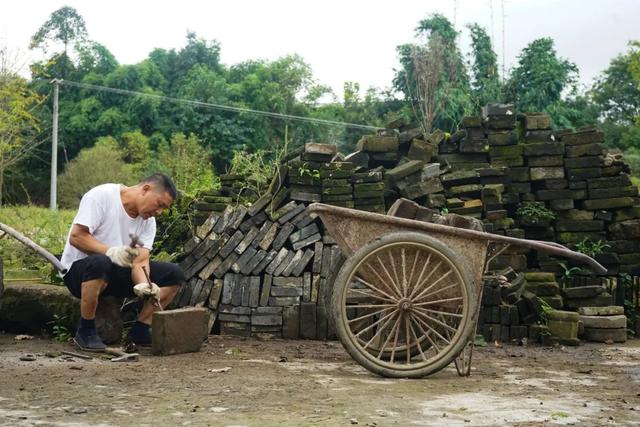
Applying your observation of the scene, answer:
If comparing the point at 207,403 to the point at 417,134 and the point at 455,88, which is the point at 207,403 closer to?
the point at 417,134

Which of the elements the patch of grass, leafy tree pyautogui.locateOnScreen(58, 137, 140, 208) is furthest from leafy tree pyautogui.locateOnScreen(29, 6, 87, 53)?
the patch of grass

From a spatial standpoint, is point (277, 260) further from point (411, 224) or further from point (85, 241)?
point (411, 224)

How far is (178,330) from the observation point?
20.3 ft

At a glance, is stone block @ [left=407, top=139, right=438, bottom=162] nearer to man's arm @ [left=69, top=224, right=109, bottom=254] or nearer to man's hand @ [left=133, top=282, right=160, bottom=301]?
man's hand @ [left=133, top=282, right=160, bottom=301]

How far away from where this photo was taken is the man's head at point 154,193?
627cm

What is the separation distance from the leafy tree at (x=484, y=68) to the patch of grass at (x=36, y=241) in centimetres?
2123

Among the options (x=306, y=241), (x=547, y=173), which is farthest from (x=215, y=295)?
(x=547, y=173)

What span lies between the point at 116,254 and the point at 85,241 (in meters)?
0.25

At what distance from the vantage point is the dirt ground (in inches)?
161

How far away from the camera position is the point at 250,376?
17.4 feet

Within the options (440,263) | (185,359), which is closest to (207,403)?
(185,359)

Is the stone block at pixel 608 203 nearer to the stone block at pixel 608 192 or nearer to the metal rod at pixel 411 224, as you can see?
the stone block at pixel 608 192

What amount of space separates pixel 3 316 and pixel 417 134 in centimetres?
453

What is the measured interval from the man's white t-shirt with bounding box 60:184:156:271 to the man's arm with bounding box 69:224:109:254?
0.15 feet
